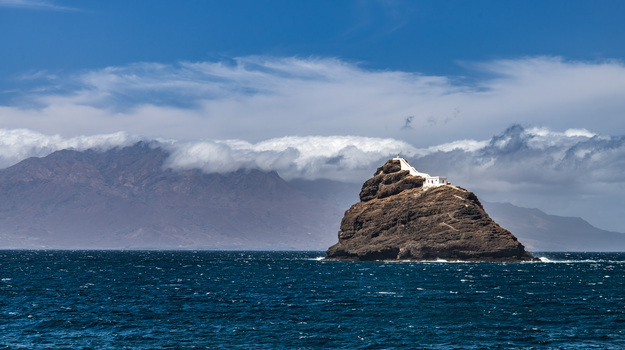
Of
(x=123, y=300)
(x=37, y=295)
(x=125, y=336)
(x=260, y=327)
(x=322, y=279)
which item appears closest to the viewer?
(x=125, y=336)

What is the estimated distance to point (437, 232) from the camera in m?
184

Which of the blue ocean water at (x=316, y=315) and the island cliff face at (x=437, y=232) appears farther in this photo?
the island cliff face at (x=437, y=232)

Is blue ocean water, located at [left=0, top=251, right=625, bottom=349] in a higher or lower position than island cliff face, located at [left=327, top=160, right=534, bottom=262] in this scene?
lower

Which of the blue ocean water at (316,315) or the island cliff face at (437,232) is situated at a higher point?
the island cliff face at (437,232)

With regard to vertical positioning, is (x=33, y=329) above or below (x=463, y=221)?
below

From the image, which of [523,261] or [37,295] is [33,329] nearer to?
[37,295]

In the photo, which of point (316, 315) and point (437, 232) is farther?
point (437, 232)

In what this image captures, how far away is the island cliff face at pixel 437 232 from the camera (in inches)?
7106

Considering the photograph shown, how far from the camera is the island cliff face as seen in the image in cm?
18050

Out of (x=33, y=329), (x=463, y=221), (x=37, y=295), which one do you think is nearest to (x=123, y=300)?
(x=37, y=295)

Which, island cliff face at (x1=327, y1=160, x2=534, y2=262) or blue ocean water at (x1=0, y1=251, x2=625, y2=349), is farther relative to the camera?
island cliff face at (x1=327, y1=160, x2=534, y2=262)

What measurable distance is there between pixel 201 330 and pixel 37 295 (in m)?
38.6

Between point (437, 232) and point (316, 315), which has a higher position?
point (437, 232)

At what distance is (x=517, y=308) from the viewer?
7675 centimetres
